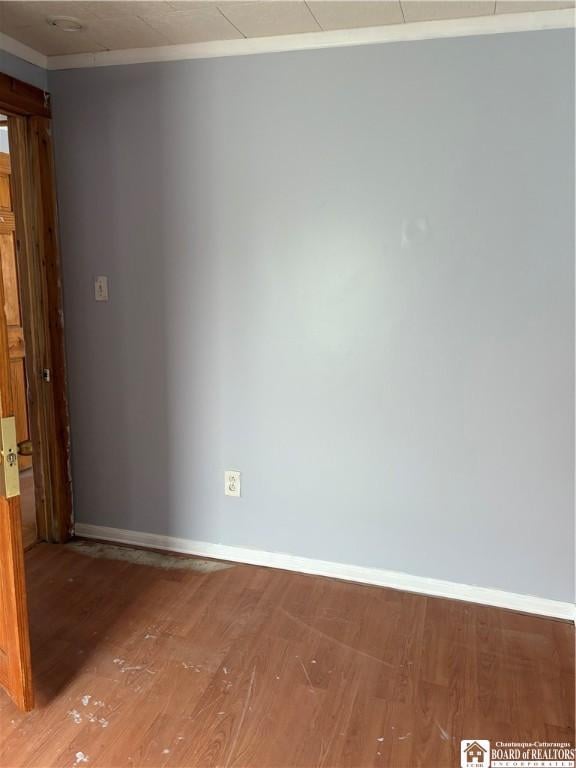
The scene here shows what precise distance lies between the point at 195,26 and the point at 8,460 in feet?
5.89

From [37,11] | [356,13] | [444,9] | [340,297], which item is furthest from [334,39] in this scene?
[37,11]

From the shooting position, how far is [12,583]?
6.01ft

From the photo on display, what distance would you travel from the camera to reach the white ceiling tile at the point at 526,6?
6.81ft

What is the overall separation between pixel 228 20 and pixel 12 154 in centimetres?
122

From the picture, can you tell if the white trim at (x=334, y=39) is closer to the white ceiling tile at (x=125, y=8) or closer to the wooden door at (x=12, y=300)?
the white ceiling tile at (x=125, y=8)

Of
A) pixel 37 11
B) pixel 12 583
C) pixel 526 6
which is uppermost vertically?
pixel 37 11

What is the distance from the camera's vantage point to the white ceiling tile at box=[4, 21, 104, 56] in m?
2.43

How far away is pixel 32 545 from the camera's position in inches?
120

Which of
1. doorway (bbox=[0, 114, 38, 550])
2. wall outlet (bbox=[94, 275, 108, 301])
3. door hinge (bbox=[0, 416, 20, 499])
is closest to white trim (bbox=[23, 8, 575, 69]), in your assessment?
wall outlet (bbox=[94, 275, 108, 301])

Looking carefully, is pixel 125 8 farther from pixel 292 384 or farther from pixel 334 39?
pixel 292 384

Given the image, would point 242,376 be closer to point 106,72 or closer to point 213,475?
point 213,475

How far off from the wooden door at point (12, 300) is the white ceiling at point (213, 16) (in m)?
1.55

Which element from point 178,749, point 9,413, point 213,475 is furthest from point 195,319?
point 178,749

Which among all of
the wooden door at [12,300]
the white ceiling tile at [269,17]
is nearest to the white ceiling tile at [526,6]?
the white ceiling tile at [269,17]
